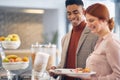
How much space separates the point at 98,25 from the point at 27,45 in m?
3.50

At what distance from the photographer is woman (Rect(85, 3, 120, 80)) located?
57.0 inches

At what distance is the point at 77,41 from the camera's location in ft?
6.43

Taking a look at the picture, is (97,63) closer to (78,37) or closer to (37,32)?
(78,37)

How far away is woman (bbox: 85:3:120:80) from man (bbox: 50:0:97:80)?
0.28 metres

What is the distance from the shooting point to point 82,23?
1.98 metres

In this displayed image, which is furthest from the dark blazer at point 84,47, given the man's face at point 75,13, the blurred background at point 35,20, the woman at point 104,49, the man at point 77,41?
the blurred background at point 35,20

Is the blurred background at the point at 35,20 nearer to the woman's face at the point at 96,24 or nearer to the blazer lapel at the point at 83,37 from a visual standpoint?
the blazer lapel at the point at 83,37

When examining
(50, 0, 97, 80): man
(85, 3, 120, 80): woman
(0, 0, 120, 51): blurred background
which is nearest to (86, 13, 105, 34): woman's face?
(85, 3, 120, 80): woman

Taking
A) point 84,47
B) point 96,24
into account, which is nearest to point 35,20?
point 84,47

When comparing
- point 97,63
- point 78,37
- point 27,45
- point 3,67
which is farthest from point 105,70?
point 27,45

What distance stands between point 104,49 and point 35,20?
3.56m

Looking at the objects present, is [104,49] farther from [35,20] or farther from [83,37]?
[35,20]

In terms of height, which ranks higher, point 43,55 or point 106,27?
point 106,27

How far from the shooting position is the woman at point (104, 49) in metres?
1.45
